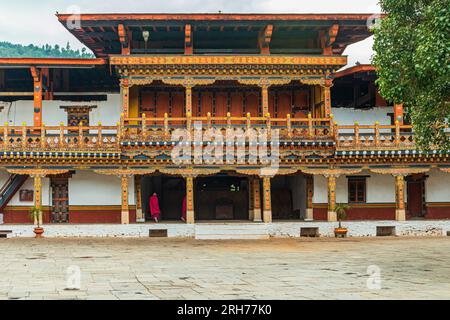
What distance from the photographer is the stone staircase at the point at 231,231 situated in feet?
86.4

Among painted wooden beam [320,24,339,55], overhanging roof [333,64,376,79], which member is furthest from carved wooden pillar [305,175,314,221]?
painted wooden beam [320,24,339,55]

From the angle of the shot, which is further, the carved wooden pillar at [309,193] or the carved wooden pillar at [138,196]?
the carved wooden pillar at [309,193]

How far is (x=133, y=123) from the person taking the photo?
28.3 m

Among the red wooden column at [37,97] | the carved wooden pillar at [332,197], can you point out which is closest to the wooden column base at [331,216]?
the carved wooden pillar at [332,197]

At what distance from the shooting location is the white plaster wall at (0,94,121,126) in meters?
29.8

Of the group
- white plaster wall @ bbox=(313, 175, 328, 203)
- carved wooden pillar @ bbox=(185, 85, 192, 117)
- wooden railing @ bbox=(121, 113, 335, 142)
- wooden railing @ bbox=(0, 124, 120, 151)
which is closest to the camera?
wooden railing @ bbox=(0, 124, 120, 151)

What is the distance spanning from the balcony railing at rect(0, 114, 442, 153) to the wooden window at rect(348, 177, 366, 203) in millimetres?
2523

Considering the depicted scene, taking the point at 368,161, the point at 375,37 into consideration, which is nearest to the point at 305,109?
the point at 368,161

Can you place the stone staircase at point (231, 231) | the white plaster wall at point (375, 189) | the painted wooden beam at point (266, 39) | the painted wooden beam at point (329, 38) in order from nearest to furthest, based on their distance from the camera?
the stone staircase at point (231, 231), the painted wooden beam at point (266, 39), the painted wooden beam at point (329, 38), the white plaster wall at point (375, 189)

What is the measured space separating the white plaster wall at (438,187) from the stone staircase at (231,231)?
8691 mm

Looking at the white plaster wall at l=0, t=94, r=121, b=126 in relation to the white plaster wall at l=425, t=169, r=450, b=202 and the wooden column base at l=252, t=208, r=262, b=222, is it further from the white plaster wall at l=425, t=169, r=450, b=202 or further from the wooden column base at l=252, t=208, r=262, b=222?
the white plaster wall at l=425, t=169, r=450, b=202

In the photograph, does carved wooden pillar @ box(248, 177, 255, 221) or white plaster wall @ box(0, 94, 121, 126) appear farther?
white plaster wall @ box(0, 94, 121, 126)

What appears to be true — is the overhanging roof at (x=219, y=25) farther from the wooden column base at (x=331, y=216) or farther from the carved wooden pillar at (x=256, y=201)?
the wooden column base at (x=331, y=216)

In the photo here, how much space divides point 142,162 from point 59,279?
13.5 metres
